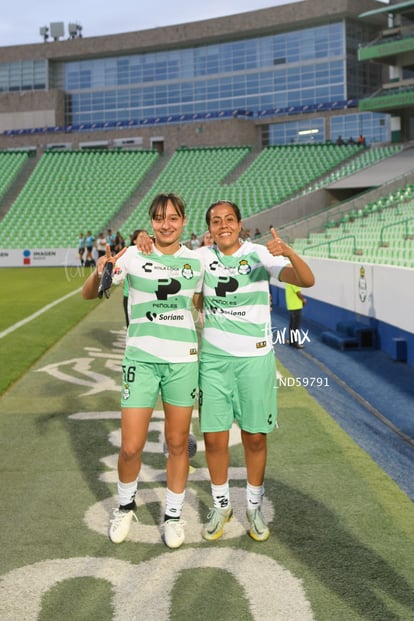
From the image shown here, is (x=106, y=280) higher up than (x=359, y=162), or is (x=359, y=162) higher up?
(x=359, y=162)

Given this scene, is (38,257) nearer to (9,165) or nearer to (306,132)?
(9,165)

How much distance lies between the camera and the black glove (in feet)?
13.7

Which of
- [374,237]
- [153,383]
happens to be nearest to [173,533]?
[153,383]

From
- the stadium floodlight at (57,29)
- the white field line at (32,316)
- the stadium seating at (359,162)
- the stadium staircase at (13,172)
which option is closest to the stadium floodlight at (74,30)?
the stadium floodlight at (57,29)

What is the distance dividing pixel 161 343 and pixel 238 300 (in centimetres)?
54

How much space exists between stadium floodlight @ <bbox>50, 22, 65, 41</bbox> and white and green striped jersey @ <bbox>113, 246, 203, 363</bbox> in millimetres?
76048

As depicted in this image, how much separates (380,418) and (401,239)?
1054 cm

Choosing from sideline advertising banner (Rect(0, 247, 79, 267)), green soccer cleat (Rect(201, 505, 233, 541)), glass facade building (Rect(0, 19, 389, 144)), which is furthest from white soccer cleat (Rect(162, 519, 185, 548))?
glass facade building (Rect(0, 19, 389, 144))

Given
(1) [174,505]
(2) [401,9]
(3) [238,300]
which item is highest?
(2) [401,9]

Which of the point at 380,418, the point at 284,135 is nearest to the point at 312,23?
the point at 284,135

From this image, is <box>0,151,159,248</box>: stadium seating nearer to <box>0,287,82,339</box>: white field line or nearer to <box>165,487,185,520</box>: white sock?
<box>0,287,82,339</box>: white field line

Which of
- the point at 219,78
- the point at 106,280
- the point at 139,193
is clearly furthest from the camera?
the point at 219,78

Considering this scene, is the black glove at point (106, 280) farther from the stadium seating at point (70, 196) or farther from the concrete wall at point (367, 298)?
the stadium seating at point (70, 196)

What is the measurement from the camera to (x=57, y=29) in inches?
2906
